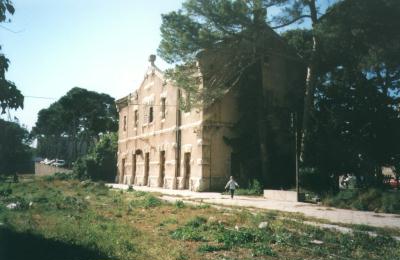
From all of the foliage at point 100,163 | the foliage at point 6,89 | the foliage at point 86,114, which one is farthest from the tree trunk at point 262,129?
the foliage at point 86,114

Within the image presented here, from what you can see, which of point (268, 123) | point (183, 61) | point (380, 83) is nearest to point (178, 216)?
point (183, 61)

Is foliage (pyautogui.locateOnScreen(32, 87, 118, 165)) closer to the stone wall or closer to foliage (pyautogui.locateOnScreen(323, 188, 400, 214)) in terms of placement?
the stone wall

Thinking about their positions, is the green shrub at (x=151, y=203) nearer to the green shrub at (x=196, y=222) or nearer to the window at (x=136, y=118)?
the green shrub at (x=196, y=222)

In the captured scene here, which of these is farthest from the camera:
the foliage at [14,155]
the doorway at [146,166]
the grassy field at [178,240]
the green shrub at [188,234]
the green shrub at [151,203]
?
the foliage at [14,155]

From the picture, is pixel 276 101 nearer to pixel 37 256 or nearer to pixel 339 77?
pixel 339 77

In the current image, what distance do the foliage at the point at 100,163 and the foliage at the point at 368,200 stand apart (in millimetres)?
25646

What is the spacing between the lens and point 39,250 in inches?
263

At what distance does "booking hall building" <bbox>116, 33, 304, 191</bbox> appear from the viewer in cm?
2273

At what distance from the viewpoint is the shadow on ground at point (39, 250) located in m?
6.26

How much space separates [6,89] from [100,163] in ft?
109

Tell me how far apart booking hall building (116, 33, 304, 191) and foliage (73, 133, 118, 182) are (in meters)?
4.07

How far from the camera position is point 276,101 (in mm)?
24719

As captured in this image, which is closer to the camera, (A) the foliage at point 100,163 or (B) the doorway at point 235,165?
(B) the doorway at point 235,165

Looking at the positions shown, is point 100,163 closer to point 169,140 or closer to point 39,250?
point 169,140
